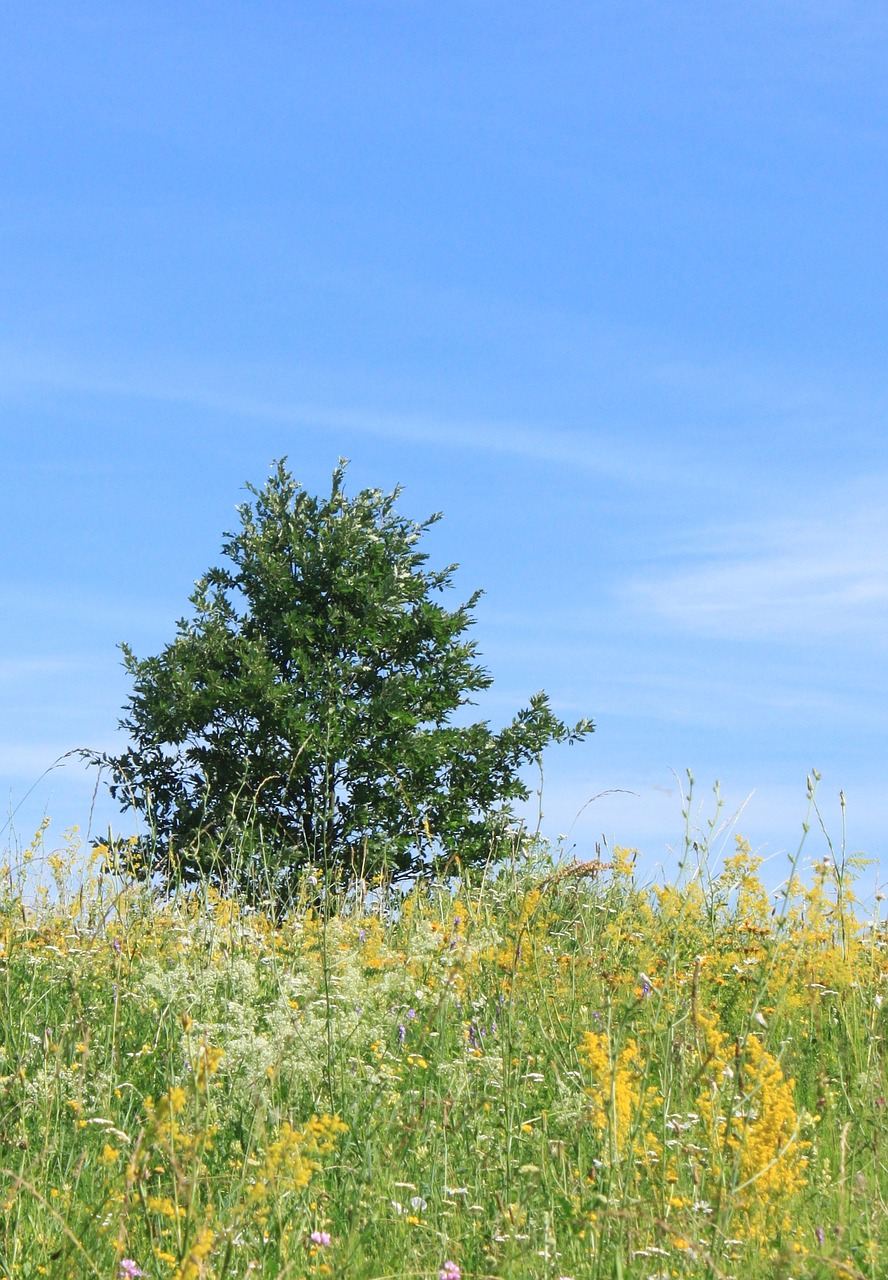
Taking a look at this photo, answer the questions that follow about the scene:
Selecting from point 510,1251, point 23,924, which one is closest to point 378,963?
point 23,924

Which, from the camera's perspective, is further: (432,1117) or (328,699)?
(328,699)

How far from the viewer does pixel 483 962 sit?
6.40 m

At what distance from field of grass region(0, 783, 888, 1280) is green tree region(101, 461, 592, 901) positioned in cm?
933

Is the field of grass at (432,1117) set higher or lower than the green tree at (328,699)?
lower

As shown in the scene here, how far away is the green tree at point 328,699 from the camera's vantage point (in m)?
16.0

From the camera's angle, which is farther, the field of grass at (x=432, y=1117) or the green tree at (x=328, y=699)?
the green tree at (x=328, y=699)

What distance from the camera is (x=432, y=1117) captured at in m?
4.16

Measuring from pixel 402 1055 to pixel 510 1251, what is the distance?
234 centimetres

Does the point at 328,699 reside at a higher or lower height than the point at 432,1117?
higher

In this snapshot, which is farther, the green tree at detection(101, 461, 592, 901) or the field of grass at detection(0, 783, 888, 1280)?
the green tree at detection(101, 461, 592, 901)

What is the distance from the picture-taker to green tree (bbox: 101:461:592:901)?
1600 cm

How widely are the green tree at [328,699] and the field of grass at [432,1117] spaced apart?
933 centimetres

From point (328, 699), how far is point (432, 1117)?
12041 mm

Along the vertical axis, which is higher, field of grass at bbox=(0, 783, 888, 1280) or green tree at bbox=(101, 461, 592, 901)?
green tree at bbox=(101, 461, 592, 901)
